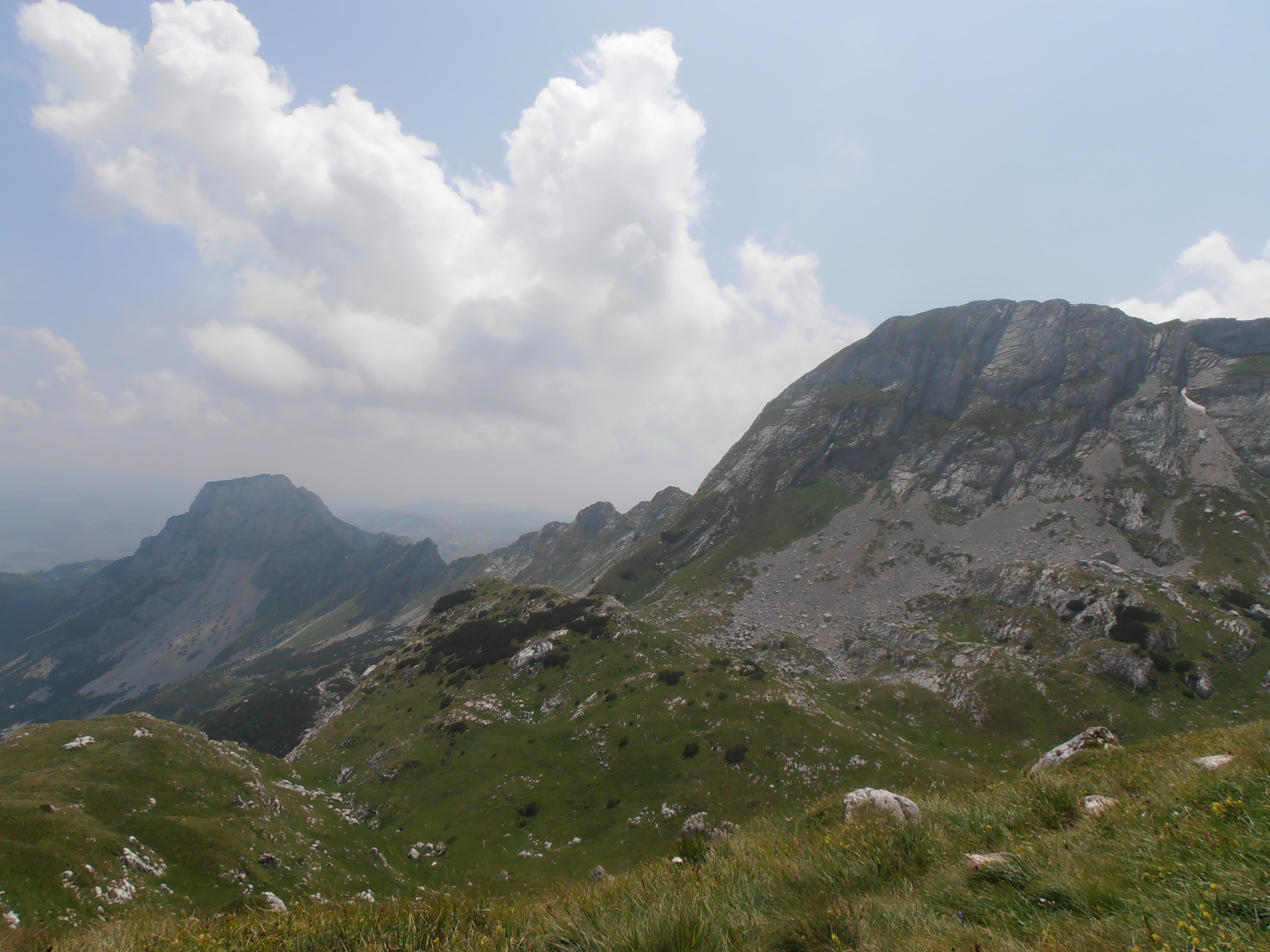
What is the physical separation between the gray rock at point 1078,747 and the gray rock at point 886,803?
5.51 meters

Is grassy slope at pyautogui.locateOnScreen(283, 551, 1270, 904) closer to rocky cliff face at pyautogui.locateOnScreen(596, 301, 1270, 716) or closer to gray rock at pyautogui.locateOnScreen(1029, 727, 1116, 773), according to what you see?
rocky cliff face at pyautogui.locateOnScreen(596, 301, 1270, 716)

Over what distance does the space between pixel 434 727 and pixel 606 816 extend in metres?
28.5

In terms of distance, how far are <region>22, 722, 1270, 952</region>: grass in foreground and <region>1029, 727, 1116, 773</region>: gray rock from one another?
1004cm

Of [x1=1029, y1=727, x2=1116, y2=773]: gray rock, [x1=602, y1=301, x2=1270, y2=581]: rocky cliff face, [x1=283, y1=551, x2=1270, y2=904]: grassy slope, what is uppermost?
[x1=602, y1=301, x2=1270, y2=581]: rocky cliff face

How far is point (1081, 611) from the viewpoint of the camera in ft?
248

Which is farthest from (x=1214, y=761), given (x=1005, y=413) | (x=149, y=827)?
(x=1005, y=413)

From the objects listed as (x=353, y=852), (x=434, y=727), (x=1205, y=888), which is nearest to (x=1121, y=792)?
(x=1205, y=888)

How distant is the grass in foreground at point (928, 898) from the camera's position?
14.9 feet

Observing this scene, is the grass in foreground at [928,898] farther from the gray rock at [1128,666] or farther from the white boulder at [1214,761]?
the gray rock at [1128,666]

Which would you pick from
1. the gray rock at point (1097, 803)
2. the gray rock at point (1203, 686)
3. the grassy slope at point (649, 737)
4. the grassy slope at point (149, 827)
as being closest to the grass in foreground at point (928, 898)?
the gray rock at point (1097, 803)

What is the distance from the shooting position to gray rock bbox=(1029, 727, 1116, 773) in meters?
17.0

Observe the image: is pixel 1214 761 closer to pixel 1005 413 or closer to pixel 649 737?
pixel 649 737

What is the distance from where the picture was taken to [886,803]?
1234 centimetres

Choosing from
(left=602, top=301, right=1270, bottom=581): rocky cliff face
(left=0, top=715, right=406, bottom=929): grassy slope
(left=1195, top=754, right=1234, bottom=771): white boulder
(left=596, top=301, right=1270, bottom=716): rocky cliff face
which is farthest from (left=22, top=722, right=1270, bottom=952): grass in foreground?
(left=602, top=301, right=1270, bottom=581): rocky cliff face
